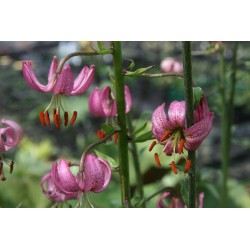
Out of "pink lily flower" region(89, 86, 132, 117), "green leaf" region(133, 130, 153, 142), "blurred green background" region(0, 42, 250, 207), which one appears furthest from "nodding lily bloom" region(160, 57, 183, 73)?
"green leaf" region(133, 130, 153, 142)

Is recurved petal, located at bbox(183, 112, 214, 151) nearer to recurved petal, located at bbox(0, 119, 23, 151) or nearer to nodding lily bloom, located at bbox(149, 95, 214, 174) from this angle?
nodding lily bloom, located at bbox(149, 95, 214, 174)

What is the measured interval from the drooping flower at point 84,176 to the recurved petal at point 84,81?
10cm

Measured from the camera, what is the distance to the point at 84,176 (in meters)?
0.60

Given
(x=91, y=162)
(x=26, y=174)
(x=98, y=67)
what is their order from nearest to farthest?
(x=91, y=162), (x=26, y=174), (x=98, y=67)

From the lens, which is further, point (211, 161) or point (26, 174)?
point (211, 161)

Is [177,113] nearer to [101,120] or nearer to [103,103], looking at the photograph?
[103,103]

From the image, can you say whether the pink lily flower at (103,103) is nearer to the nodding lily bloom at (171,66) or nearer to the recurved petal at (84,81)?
the recurved petal at (84,81)

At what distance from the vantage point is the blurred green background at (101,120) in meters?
1.26

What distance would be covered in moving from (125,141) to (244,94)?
66.8 inches

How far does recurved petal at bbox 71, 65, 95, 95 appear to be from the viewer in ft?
1.96

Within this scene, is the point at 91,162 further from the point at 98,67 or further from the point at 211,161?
the point at 211,161
